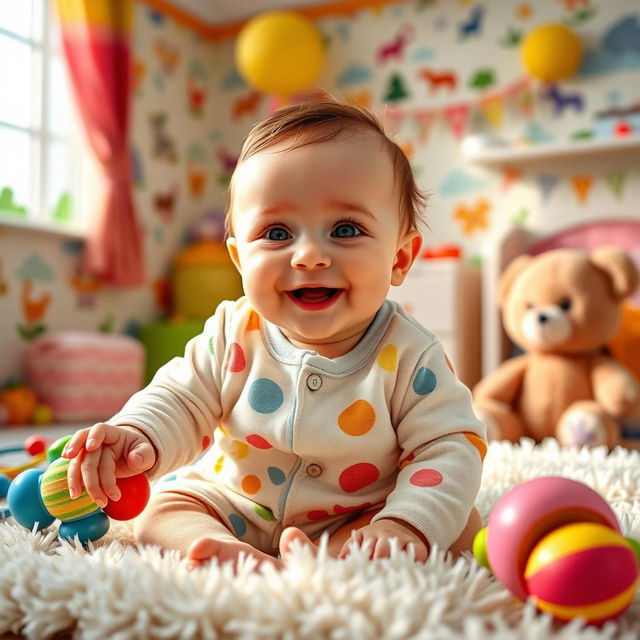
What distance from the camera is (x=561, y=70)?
9.56ft

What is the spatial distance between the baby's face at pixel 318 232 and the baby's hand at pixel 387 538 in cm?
20

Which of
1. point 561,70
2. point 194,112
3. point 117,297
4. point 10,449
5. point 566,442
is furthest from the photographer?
point 194,112

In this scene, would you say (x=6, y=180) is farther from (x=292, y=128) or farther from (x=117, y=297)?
(x=292, y=128)

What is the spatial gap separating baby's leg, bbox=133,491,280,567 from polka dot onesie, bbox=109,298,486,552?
20mm

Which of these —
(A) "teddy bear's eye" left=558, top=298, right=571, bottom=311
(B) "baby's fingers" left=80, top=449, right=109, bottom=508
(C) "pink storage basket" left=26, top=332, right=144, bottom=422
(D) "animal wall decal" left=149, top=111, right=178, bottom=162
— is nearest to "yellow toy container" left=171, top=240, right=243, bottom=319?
(D) "animal wall decal" left=149, top=111, right=178, bottom=162

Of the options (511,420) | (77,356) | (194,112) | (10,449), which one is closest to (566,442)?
(511,420)

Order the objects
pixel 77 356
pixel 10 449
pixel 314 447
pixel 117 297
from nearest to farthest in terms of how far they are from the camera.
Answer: pixel 314 447
pixel 10 449
pixel 77 356
pixel 117 297

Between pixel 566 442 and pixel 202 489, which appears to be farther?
pixel 566 442

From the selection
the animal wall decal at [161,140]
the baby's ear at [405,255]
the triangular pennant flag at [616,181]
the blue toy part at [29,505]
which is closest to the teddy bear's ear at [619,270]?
the triangular pennant flag at [616,181]

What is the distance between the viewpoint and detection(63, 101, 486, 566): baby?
30.5 inches

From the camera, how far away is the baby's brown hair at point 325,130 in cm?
80

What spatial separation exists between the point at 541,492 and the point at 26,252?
2.59 meters

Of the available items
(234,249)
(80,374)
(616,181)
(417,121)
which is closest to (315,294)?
(234,249)

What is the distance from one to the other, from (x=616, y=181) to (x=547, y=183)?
245 mm
